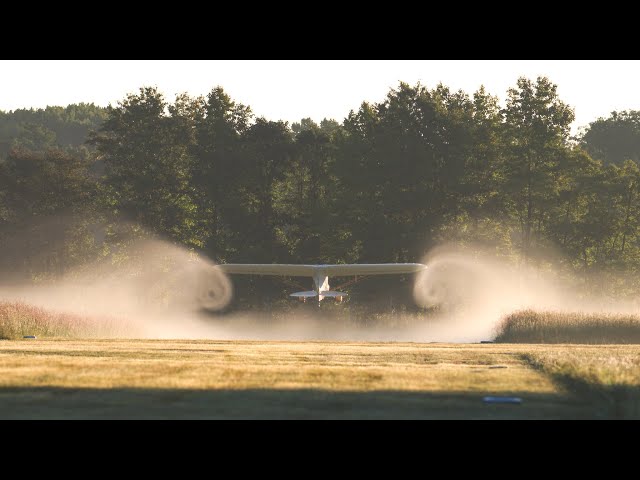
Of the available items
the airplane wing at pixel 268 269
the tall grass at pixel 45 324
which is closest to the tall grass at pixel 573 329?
the tall grass at pixel 45 324

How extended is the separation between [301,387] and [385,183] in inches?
2655

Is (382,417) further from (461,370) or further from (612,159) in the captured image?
(612,159)

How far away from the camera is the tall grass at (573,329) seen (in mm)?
37625

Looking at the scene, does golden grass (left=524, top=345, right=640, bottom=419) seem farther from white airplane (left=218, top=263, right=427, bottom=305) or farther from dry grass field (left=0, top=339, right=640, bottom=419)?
white airplane (left=218, top=263, right=427, bottom=305)

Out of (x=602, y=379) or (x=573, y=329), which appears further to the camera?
(x=573, y=329)

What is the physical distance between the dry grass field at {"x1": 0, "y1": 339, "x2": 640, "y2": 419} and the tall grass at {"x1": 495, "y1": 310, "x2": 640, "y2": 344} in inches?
676

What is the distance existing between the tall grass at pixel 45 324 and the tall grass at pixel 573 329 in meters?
15.6

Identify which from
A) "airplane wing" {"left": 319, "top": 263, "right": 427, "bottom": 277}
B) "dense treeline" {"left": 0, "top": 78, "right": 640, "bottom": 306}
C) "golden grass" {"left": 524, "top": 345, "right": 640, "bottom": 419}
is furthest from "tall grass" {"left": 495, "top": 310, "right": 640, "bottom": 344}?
"dense treeline" {"left": 0, "top": 78, "right": 640, "bottom": 306}

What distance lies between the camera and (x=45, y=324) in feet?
114

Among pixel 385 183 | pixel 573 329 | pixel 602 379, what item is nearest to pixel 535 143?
pixel 385 183

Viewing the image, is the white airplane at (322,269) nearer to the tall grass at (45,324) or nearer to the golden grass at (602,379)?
the tall grass at (45,324)

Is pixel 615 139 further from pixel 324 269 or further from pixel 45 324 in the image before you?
pixel 45 324

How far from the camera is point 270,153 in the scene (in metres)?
83.2

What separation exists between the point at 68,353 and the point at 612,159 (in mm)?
129907
